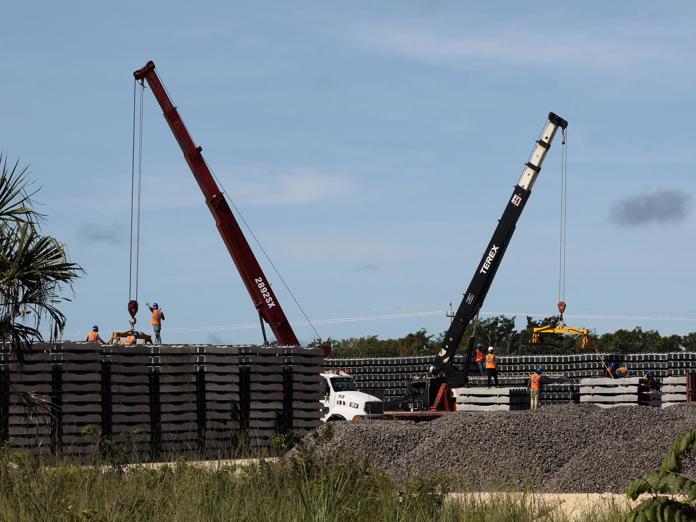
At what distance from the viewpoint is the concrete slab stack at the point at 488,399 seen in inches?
1270

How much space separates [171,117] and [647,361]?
18.1 meters

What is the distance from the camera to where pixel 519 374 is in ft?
135

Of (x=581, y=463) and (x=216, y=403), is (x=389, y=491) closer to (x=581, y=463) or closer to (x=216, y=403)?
(x=581, y=463)

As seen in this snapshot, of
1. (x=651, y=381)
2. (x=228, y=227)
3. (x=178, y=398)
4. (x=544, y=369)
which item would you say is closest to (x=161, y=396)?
(x=178, y=398)

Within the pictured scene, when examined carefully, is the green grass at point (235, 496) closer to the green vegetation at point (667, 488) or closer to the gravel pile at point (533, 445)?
the green vegetation at point (667, 488)

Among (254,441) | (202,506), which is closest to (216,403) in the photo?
(254,441)

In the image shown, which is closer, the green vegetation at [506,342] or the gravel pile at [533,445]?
the gravel pile at [533,445]

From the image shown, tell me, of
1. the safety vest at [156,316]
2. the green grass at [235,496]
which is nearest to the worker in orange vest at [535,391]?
the safety vest at [156,316]

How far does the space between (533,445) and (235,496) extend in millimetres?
9618

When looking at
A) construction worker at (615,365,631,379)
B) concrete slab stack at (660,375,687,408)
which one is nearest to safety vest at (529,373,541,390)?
concrete slab stack at (660,375,687,408)

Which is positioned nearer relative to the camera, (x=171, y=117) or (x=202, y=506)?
(x=202, y=506)

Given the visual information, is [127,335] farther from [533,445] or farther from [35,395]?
[533,445]

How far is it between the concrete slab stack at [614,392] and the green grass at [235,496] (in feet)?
66.4

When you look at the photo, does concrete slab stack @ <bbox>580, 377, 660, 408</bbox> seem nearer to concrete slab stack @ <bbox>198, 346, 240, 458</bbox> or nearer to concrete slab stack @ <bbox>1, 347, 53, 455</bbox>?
concrete slab stack @ <bbox>198, 346, 240, 458</bbox>
